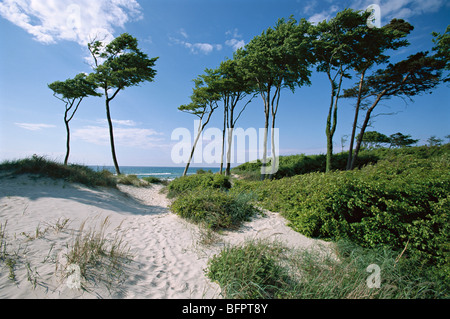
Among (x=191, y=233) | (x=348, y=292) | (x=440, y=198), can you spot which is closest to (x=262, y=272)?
(x=348, y=292)

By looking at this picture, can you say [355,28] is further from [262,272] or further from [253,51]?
[262,272]

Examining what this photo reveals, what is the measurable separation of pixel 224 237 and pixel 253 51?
1585 cm

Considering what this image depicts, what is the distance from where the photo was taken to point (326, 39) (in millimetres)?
14453

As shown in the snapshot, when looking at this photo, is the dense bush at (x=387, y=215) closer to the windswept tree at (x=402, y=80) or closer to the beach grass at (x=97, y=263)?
the beach grass at (x=97, y=263)

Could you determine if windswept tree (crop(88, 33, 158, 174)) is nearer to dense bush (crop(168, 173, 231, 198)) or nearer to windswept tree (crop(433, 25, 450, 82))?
dense bush (crop(168, 173, 231, 198))

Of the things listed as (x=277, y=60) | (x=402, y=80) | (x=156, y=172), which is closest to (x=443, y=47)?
(x=402, y=80)

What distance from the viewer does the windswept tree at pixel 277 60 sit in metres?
13.4

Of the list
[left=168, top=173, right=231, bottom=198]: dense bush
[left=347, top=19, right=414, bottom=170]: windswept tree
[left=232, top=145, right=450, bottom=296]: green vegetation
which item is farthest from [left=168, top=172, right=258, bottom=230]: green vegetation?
[left=347, top=19, right=414, bottom=170]: windswept tree

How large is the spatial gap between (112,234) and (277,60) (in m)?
15.6

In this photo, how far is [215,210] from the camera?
19.1ft

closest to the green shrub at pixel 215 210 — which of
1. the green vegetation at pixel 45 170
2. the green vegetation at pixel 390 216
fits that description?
the green vegetation at pixel 390 216

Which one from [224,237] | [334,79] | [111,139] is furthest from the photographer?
[111,139]

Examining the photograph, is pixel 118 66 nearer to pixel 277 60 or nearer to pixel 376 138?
pixel 277 60

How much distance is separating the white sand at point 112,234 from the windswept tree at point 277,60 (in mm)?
12015
